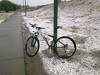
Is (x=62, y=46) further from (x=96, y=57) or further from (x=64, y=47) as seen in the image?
(x=96, y=57)

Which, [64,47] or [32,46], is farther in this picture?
[32,46]

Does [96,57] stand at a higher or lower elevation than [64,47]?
lower

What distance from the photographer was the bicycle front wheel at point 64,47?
6032mm

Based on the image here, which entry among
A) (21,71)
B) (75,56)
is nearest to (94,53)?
(75,56)

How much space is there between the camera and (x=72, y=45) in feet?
21.0

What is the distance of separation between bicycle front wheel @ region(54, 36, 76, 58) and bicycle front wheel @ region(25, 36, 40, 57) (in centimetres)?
77

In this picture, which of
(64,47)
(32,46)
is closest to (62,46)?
(64,47)

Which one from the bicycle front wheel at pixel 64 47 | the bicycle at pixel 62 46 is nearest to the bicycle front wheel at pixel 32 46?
the bicycle at pixel 62 46

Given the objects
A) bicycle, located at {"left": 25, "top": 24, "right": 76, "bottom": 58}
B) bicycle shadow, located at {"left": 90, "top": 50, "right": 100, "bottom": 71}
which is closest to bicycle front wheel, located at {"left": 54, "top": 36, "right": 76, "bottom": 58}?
bicycle, located at {"left": 25, "top": 24, "right": 76, "bottom": 58}

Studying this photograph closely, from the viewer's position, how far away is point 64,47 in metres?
6.04

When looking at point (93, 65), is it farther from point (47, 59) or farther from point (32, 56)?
point (32, 56)

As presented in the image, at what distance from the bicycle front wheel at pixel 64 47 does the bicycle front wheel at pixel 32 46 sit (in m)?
0.77

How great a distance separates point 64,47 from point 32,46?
1.18 metres

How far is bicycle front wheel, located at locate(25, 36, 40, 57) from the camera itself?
6.45 m
